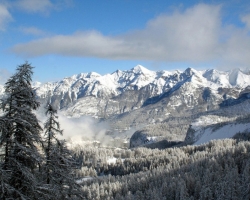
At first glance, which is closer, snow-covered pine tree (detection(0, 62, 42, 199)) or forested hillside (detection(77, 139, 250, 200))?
snow-covered pine tree (detection(0, 62, 42, 199))

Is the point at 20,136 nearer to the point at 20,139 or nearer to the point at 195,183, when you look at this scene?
the point at 20,139

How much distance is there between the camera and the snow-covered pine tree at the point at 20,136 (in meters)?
16.6

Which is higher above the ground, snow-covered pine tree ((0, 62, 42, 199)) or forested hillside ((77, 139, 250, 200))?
snow-covered pine tree ((0, 62, 42, 199))

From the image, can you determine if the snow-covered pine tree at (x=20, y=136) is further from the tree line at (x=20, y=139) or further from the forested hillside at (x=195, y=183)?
the forested hillside at (x=195, y=183)

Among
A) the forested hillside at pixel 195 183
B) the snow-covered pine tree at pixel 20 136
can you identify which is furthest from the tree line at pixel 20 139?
the forested hillside at pixel 195 183

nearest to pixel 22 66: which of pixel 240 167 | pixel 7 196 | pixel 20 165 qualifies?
pixel 20 165

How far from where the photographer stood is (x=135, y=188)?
336 feet

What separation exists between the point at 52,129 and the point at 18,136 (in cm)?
938

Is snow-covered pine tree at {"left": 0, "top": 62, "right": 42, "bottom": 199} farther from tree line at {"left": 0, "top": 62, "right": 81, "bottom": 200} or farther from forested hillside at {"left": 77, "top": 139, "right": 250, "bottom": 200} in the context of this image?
forested hillside at {"left": 77, "top": 139, "right": 250, "bottom": 200}

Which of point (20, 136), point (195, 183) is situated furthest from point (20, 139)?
point (195, 183)

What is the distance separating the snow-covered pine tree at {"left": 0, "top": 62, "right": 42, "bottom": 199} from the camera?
16.6 meters

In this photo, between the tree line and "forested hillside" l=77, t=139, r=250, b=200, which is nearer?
the tree line

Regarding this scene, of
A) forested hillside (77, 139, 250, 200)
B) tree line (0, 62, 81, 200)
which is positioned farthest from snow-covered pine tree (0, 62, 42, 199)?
forested hillside (77, 139, 250, 200)

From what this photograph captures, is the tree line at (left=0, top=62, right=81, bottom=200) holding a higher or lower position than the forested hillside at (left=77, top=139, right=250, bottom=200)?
higher
